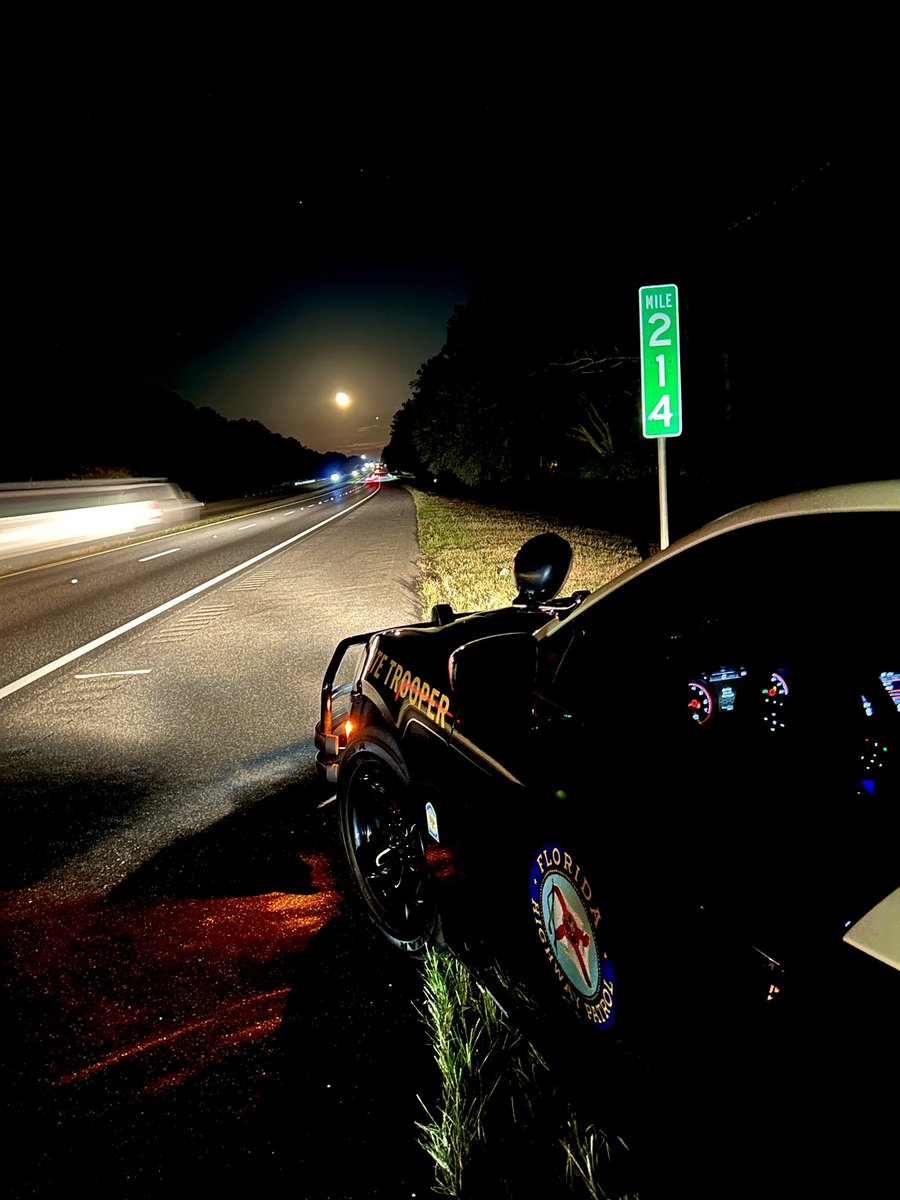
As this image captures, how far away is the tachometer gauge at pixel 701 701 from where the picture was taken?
2451mm

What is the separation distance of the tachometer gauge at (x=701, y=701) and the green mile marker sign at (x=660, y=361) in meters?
4.03

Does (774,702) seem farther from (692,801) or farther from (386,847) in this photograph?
(386,847)

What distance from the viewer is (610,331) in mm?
30312

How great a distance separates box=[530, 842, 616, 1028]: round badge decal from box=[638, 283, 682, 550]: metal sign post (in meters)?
4.76

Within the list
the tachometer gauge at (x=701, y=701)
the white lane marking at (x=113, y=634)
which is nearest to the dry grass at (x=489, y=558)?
the white lane marking at (x=113, y=634)

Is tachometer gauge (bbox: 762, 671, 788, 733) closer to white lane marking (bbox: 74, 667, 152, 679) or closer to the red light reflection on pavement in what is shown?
the red light reflection on pavement

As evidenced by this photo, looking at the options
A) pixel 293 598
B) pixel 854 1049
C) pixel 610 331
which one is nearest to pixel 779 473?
pixel 610 331

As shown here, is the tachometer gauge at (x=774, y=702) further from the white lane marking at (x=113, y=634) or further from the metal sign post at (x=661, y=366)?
the white lane marking at (x=113, y=634)

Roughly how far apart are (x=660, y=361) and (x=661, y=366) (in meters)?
0.04

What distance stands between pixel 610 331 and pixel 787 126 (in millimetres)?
19400

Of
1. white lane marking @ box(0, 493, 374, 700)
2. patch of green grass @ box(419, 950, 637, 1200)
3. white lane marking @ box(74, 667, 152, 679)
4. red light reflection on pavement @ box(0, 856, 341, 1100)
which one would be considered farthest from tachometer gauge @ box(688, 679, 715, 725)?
white lane marking @ box(0, 493, 374, 700)

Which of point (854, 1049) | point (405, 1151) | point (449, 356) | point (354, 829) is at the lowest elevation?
point (405, 1151)

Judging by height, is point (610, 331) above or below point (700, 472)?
above

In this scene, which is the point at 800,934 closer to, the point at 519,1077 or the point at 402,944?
the point at 519,1077
